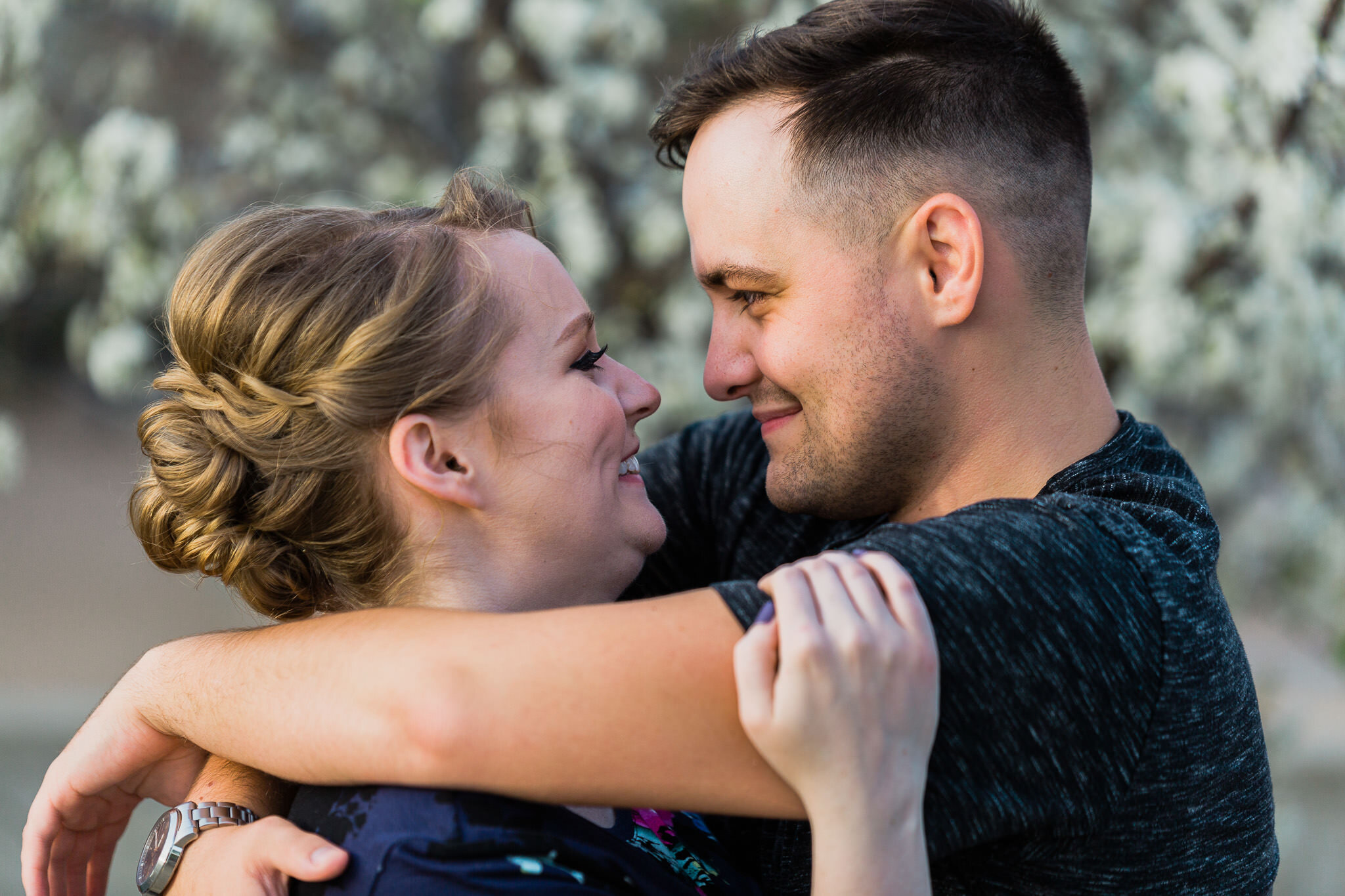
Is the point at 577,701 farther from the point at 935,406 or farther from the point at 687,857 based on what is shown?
the point at 935,406

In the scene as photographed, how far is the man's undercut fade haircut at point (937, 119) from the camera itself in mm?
1903

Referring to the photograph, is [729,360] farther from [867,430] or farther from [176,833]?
[176,833]

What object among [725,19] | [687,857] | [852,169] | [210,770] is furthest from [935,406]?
[725,19]

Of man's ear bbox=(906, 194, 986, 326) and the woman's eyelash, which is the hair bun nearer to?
the woman's eyelash

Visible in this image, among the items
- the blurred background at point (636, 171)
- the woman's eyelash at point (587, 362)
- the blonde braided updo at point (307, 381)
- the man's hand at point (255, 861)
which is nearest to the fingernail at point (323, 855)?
the man's hand at point (255, 861)

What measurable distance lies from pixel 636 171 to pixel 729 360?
6.31 feet

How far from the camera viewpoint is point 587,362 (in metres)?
1.74

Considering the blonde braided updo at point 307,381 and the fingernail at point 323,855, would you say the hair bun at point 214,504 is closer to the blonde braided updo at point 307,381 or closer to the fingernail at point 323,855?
the blonde braided updo at point 307,381

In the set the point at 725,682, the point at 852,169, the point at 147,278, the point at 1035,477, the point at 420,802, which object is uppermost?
the point at 147,278

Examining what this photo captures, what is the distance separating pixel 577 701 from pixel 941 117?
3.96 feet

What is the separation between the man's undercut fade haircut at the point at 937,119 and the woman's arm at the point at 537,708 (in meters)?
0.92

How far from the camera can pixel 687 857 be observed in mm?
1579

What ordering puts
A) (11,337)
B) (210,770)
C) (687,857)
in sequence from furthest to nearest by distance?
1. (11,337)
2. (210,770)
3. (687,857)

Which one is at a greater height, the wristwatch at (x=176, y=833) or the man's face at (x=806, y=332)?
the man's face at (x=806, y=332)
